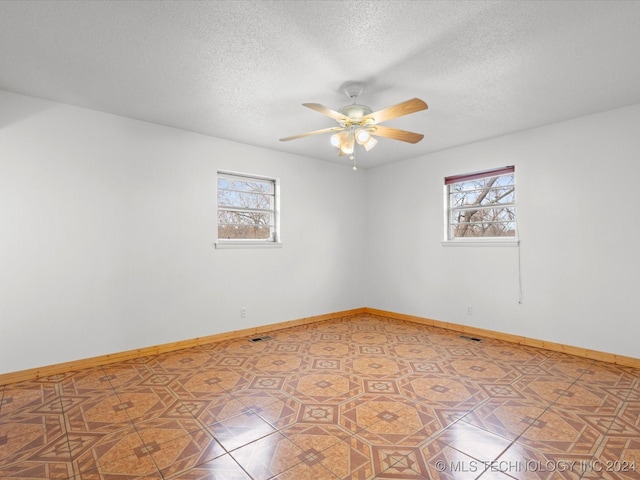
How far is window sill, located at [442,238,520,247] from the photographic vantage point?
13.4 feet

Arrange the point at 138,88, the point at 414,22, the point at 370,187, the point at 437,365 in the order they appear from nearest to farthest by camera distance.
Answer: the point at 414,22 → the point at 138,88 → the point at 437,365 → the point at 370,187

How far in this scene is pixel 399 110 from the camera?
250cm

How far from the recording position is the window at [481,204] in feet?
13.9

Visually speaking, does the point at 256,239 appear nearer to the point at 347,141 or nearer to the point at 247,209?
the point at 247,209

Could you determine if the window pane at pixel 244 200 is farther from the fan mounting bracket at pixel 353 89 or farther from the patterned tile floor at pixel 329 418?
the fan mounting bracket at pixel 353 89

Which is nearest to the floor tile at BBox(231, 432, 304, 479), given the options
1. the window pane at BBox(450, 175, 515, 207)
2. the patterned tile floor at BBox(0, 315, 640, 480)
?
the patterned tile floor at BBox(0, 315, 640, 480)

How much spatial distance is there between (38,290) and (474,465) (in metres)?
3.69

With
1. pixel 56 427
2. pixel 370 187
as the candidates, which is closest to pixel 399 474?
pixel 56 427

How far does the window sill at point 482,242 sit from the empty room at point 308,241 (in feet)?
0.08

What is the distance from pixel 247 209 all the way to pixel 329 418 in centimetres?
304

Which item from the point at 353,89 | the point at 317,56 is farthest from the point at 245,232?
the point at 317,56

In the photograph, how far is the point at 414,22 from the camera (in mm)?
2051

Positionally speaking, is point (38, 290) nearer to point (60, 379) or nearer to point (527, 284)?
point (60, 379)

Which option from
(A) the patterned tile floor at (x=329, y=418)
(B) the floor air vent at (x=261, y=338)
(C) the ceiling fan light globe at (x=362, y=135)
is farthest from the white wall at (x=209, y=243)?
(C) the ceiling fan light globe at (x=362, y=135)
